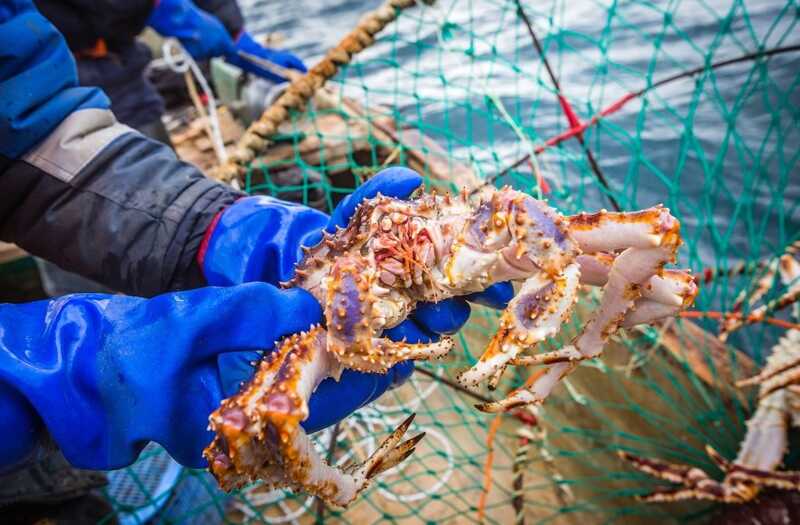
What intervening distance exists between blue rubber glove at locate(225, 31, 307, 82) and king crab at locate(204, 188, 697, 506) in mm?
3552

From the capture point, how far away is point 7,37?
5.62 feet

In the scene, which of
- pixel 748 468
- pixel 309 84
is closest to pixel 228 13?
pixel 309 84

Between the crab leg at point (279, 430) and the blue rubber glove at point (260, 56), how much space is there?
3.84 m

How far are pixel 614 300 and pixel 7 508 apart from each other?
2.13 metres

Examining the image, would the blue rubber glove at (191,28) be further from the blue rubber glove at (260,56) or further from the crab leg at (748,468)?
the crab leg at (748,468)

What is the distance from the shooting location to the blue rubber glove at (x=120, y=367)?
4.20 feet

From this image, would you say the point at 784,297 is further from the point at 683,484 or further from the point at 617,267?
the point at 617,267

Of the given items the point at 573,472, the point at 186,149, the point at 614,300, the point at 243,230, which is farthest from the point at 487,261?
the point at 186,149

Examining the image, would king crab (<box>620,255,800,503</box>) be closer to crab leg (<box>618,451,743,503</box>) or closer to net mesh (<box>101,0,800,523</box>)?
crab leg (<box>618,451,743,503</box>)

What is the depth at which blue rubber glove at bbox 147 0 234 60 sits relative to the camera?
13.3 feet

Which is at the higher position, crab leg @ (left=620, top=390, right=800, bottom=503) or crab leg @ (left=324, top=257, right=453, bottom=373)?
crab leg @ (left=324, top=257, right=453, bottom=373)

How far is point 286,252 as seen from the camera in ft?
6.24

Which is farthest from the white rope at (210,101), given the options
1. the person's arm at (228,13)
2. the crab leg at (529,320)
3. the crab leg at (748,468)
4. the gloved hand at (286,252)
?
the crab leg at (748,468)

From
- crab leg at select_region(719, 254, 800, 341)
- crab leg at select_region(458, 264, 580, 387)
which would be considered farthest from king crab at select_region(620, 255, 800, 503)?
crab leg at select_region(458, 264, 580, 387)
